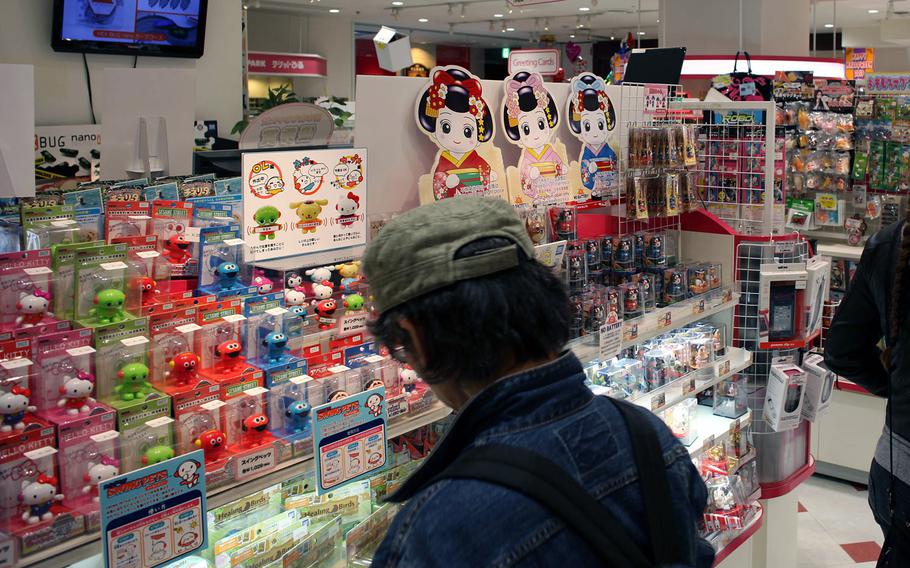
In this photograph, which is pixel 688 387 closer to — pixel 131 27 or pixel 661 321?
pixel 661 321

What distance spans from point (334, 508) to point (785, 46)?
6657 millimetres

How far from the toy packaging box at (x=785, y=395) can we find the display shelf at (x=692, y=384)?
0.13 metres

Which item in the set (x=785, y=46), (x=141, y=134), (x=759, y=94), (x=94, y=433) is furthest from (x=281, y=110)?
(x=785, y=46)

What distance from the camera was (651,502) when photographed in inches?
41.5

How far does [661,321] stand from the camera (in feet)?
10.6

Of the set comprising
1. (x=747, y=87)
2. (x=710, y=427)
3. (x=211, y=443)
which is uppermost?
(x=747, y=87)

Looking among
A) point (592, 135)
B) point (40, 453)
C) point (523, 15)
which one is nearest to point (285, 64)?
point (523, 15)

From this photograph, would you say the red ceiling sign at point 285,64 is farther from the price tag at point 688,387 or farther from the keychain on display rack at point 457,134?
the price tag at point 688,387

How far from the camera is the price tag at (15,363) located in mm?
1644

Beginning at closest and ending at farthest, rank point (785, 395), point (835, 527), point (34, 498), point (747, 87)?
point (34, 498), point (785, 395), point (835, 527), point (747, 87)

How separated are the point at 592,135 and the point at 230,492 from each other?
6.96 feet

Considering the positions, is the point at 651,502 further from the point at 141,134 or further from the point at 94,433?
the point at 141,134

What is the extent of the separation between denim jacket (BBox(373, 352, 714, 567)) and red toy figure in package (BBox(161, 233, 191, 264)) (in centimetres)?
130

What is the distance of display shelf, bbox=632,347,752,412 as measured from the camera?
313cm
